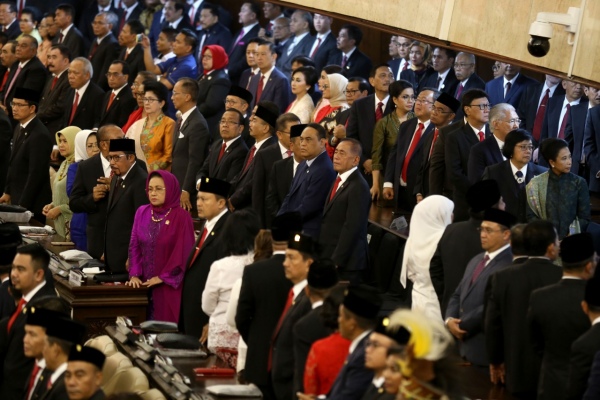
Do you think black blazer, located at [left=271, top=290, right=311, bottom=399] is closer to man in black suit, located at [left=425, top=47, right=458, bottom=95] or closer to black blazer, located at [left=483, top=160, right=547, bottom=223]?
black blazer, located at [left=483, top=160, right=547, bottom=223]

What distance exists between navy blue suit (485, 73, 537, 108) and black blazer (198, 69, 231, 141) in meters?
2.59

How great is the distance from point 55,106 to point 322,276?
7.47 metres

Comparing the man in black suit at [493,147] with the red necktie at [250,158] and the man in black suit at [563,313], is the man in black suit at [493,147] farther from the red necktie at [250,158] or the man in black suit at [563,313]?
the man in black suit at [563,313]

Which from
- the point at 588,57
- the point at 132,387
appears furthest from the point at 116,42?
the point at 132,387

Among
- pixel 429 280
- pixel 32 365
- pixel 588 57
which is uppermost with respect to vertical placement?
pixel 588 57

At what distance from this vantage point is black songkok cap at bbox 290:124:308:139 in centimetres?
963

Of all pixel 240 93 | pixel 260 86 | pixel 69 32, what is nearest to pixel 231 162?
pixel 240 93

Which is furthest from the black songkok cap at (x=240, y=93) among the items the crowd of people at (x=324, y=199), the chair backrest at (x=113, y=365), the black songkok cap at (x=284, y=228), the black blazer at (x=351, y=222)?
the chair backrest at (x=113, y=365)

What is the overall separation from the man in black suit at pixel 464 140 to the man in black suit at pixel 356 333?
12.4 ft

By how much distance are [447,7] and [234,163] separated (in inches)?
84.3

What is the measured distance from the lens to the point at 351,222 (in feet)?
28.9

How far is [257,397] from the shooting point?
22.0 ft

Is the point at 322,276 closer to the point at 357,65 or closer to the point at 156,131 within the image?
the point at 156,131

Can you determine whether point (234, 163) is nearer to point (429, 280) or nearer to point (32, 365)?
point (429, 280)
